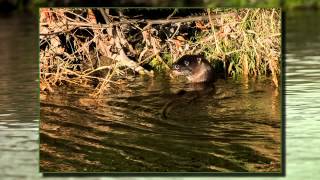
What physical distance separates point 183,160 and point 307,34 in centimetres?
731

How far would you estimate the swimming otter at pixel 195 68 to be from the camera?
16.3 feet

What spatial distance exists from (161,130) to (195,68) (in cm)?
34

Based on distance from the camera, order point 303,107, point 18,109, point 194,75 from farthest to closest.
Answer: point 18,109, point 303,107, point 194,75

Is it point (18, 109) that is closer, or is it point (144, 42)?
point (144, 42)

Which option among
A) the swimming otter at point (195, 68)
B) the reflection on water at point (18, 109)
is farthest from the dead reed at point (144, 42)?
the reflection on water at point (18, 109)

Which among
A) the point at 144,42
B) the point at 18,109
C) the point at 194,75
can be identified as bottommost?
the point at 18,109

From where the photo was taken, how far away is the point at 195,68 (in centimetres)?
499

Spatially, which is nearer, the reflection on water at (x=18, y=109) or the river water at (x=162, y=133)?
the river water at (x=162, y=133)

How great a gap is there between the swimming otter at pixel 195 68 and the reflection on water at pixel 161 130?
7 centimetres

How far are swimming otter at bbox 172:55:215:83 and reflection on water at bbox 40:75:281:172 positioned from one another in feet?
0.22

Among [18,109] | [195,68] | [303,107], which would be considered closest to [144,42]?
[195,68]

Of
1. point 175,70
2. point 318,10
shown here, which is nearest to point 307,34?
point 318,10

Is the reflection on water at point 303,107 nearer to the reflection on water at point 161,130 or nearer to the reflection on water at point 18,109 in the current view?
the reflection on water at point 161,130

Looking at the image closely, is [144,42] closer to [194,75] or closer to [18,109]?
[194,75]
